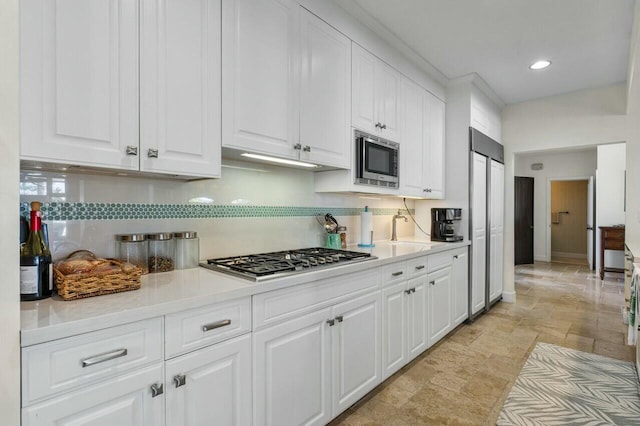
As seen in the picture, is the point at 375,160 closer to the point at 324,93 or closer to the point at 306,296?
the point at 324,93

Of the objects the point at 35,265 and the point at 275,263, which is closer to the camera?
the point at 35,265

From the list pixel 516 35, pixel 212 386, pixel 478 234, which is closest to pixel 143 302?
pixel 212 386

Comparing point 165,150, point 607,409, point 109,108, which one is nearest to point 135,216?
point 165,150

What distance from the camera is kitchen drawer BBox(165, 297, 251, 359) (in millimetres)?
1160

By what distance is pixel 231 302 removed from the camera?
52.8 inches

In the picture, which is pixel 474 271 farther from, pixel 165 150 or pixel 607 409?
pixel 165 150

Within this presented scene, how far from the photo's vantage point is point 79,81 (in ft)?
3.81

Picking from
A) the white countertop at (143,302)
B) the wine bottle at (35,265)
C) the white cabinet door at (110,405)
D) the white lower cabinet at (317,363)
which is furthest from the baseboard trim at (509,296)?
the wine bottle at (35,265)

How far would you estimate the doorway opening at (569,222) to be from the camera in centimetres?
806

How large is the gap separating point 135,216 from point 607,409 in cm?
306

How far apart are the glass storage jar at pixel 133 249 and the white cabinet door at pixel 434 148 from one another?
8.58 ft

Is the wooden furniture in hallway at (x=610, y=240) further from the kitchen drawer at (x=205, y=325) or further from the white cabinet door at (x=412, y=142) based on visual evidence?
the kitchen drawer at (x=205, y=325)

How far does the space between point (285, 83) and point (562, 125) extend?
12.8 feet

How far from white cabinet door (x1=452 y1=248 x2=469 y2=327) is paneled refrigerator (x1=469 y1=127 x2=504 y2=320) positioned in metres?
0.10
